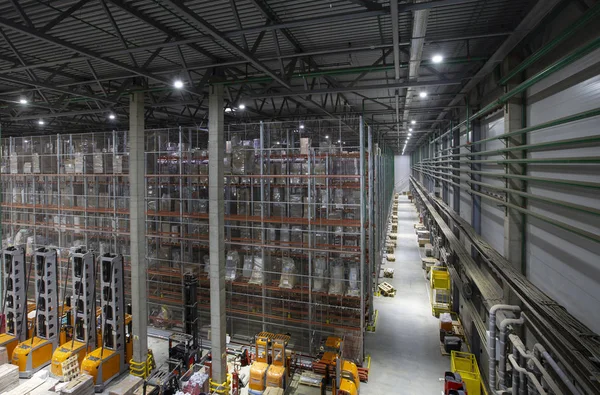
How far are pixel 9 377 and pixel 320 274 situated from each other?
10061 millimetres

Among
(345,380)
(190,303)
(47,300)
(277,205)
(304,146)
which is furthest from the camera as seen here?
(277,205)

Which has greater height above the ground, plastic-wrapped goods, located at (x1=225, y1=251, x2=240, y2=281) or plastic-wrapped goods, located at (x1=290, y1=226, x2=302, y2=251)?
→ plastic-wrapped goods, located at (x1=290, y1=226, x2=302, y2=251)

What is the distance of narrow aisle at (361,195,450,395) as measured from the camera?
10477 millimetres

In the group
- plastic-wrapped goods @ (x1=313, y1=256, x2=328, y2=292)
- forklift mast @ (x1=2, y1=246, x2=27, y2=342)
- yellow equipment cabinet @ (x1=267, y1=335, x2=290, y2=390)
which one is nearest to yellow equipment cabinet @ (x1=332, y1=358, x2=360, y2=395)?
yellow equipment cabinet @ (x1=267, y1=335, x2=290, y2=390)

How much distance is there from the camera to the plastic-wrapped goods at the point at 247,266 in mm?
13203

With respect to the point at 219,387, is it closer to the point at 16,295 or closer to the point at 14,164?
the point at 16,295

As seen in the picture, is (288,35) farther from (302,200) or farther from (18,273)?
(18,273)

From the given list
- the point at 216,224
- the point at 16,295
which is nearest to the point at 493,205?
the point at 216,224

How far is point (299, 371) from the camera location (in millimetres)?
11094

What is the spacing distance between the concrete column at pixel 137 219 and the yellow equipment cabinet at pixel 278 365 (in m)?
4.47

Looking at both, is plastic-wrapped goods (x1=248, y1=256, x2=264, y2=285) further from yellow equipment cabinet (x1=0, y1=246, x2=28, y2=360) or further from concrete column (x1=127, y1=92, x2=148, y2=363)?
yellow equipment cabinet (x1=0, y1=246, x2=28, y2=360)

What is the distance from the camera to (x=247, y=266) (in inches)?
521

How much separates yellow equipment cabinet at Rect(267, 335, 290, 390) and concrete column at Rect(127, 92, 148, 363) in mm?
4474

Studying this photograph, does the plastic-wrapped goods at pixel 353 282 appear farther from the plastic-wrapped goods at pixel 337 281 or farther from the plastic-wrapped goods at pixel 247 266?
the plastic-wrapped goods at pixel 247 266
